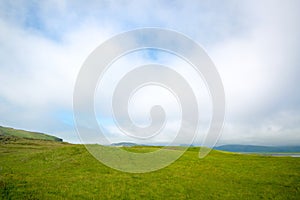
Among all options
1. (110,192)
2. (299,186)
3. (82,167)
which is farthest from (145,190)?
(299,186)

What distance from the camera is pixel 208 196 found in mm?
23516

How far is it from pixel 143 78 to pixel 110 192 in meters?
25.1

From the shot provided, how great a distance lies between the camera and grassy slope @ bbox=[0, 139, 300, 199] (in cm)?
2272

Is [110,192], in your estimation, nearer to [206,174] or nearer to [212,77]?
[206,174]

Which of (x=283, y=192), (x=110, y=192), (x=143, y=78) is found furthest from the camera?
(x=143, y=78)

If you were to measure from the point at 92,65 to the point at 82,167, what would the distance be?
15965 mm

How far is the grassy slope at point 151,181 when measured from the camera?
22719 millimetres

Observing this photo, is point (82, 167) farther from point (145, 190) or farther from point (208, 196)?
point (208, 196)

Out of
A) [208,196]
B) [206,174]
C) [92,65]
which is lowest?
[208,196]

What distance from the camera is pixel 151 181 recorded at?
28172 millimetres

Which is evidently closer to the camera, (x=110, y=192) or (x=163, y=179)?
(x=110, y=192)

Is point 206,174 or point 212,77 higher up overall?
point 212,77

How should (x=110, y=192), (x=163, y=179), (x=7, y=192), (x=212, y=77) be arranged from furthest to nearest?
(x=212, y=77)
(x=163, y=179)
(x=110, y=192)
(x=7, y=192)

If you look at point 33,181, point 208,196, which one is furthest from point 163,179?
point 33,181
